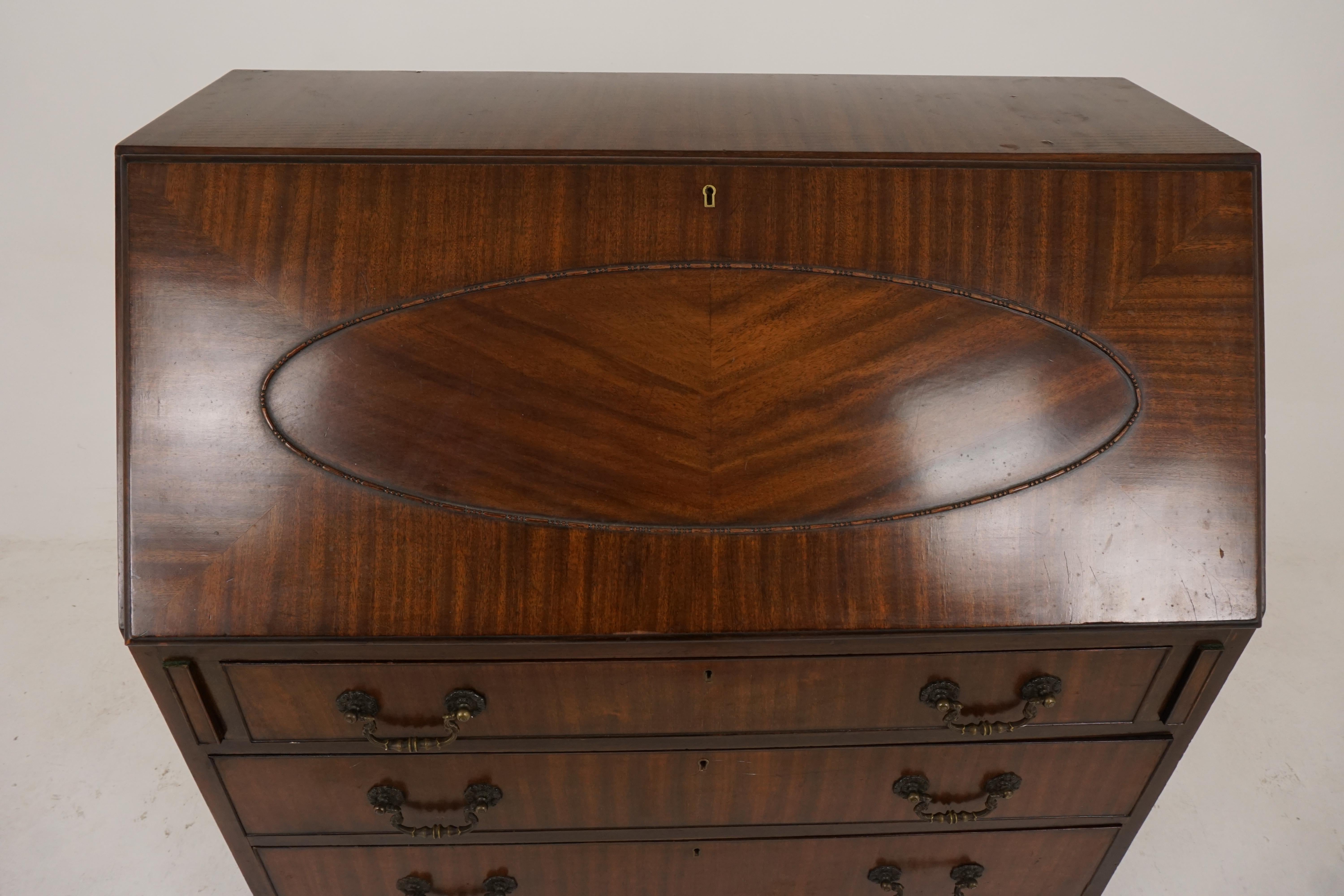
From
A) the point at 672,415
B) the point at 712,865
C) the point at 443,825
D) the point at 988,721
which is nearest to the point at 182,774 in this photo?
the point at 443,825

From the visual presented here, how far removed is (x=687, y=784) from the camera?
1321 mm

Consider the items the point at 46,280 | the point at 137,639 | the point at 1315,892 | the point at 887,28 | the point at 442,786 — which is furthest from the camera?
the point at 46,280

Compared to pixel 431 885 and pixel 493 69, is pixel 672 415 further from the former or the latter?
pixel 493 69

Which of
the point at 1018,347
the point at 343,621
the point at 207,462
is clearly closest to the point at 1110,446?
the point at 1018,347

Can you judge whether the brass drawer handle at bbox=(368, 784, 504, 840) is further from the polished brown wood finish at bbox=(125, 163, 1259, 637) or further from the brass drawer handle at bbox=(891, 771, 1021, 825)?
the brass drawer handle at bbox=(891, 771, 1021, 825)

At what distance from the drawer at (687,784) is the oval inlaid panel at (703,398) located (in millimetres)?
402

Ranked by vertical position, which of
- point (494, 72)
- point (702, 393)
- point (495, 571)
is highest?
point (494, 72)

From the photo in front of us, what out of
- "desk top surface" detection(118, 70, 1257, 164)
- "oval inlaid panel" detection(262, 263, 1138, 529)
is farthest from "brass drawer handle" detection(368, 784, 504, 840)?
"desk top surface" detection(118, 70, 1257, 164)

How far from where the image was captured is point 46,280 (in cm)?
233

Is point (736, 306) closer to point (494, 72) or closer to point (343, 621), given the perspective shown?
point (343, 621)

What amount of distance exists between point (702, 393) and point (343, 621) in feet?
1.73

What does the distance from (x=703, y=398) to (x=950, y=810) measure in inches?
29.3

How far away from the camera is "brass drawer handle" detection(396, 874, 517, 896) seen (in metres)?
1.43

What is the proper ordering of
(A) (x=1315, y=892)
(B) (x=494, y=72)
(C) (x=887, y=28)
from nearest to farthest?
(B) (x=494, y=72) → (A) (x=1315, y=892) → (C) (x=887, y=28)
